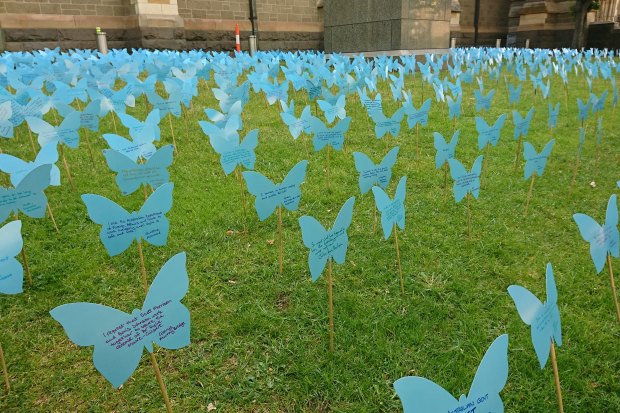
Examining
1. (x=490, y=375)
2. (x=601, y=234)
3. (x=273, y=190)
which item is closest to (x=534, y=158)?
(x=601, y=234)

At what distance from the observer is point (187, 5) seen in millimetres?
16297

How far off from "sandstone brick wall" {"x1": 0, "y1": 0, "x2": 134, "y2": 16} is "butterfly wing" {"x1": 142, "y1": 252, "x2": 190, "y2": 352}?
1510cm

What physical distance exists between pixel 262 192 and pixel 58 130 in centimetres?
208

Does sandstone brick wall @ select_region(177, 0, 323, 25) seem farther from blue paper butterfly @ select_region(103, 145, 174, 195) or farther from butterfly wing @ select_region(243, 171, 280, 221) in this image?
butterfly wing @ select_region(243, 171, 280, 221)

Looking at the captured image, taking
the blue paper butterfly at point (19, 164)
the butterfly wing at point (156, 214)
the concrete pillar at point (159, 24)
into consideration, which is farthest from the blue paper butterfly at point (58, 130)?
the concrete pillar at point (159, 24)

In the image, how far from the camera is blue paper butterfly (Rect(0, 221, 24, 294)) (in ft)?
5.86

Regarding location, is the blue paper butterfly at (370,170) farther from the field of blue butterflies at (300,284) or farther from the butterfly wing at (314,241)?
the butterfly wing at (314,241)

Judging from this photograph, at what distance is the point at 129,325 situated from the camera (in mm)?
1347

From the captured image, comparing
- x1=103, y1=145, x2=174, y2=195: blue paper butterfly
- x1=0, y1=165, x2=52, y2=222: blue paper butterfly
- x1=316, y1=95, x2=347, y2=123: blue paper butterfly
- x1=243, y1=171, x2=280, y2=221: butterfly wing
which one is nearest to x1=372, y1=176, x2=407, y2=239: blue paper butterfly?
x1=243, y1=171, x2=280, y2=221: butterfly wing

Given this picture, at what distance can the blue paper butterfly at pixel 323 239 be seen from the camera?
6.50ft

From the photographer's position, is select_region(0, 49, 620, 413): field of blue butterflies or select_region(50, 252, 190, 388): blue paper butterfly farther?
select_region(0, 49, 620, 413): field of blue butterflies

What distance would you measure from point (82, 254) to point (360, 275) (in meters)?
1.93

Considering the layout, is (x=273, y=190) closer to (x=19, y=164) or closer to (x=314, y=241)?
(x=314, y=241)

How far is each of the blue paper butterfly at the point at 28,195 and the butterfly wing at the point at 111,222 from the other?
2.01ft
